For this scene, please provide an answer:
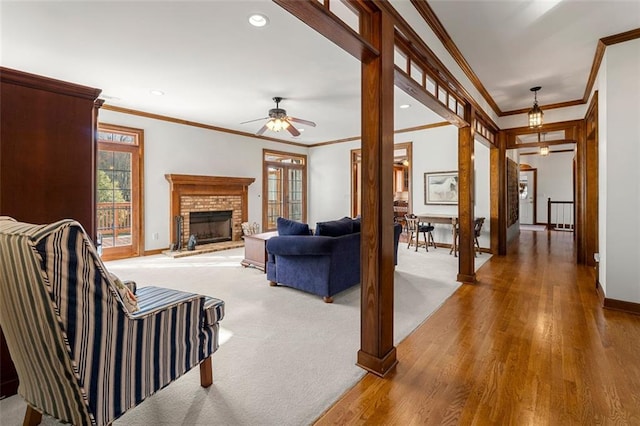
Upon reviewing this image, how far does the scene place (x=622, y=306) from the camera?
307 centimetres

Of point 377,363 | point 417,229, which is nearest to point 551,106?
point 417,229

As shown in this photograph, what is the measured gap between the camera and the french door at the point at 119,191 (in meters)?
5.33

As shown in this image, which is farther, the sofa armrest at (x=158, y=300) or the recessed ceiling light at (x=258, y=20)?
the recessed ceiling light at (x=258, y=20)

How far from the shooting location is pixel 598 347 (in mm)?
2352

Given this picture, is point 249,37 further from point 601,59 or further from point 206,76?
point 601,59

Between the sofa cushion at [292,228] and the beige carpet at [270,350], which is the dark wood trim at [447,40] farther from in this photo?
the beige carpet at [270,350]

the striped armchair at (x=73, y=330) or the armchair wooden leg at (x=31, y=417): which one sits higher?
the striped armchair at (x=73, y=330)

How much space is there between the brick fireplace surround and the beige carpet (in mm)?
1841

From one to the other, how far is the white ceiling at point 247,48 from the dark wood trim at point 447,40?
0.19ft

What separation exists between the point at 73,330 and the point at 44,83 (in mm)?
1575

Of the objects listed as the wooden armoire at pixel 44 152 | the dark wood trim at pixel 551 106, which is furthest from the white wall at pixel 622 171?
the wooden armoire at pixel 44 152

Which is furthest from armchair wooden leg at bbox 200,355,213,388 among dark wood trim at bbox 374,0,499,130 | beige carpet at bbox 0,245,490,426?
dark wood trim at bbox 374,0,499,130

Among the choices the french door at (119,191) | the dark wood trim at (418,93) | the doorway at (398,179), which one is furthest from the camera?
the doorway at (398,179)

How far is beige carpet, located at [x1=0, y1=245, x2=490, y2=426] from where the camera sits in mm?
1657
